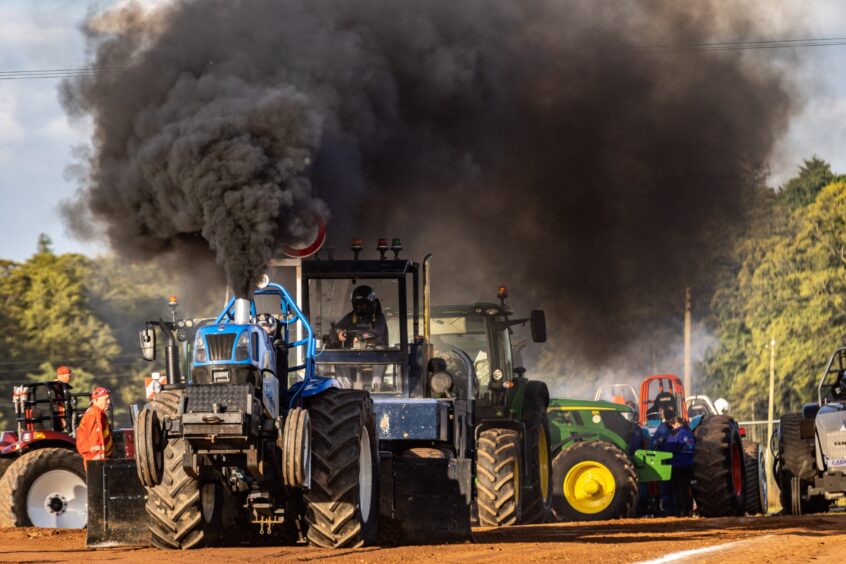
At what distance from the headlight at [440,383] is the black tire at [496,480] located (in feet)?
6.48

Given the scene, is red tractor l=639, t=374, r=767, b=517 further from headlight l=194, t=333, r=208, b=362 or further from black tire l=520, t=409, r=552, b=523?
Answer: headlight l=194, t=333, r=208, b=362

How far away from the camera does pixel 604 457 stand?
20250mm

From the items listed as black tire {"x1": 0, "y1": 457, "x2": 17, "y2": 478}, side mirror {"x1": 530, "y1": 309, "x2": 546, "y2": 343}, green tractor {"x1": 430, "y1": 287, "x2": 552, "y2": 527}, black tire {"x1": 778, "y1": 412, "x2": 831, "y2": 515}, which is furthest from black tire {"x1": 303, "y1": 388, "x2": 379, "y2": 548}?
black tire {"x1": 778, "y1": 412, "x2": 831, "y2": 515}

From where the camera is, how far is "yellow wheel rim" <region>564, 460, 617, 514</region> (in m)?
20.1

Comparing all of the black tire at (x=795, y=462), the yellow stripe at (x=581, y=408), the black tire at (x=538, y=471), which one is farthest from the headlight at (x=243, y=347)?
the black tire at (x=795, y=462)

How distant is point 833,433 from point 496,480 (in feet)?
15.6

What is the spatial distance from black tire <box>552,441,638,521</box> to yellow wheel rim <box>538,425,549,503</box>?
119 mm

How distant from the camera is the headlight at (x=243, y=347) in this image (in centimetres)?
1206

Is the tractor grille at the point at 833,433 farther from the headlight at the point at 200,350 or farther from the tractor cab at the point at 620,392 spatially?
the headlight at the point at 200,350

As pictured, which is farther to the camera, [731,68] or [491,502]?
[731,68]

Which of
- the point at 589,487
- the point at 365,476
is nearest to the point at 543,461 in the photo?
the point at 589,487

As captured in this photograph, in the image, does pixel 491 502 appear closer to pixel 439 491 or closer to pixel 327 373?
pixel 327 373

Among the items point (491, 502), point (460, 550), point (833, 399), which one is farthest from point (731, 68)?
point (460, 550)

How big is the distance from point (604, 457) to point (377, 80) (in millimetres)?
5785
